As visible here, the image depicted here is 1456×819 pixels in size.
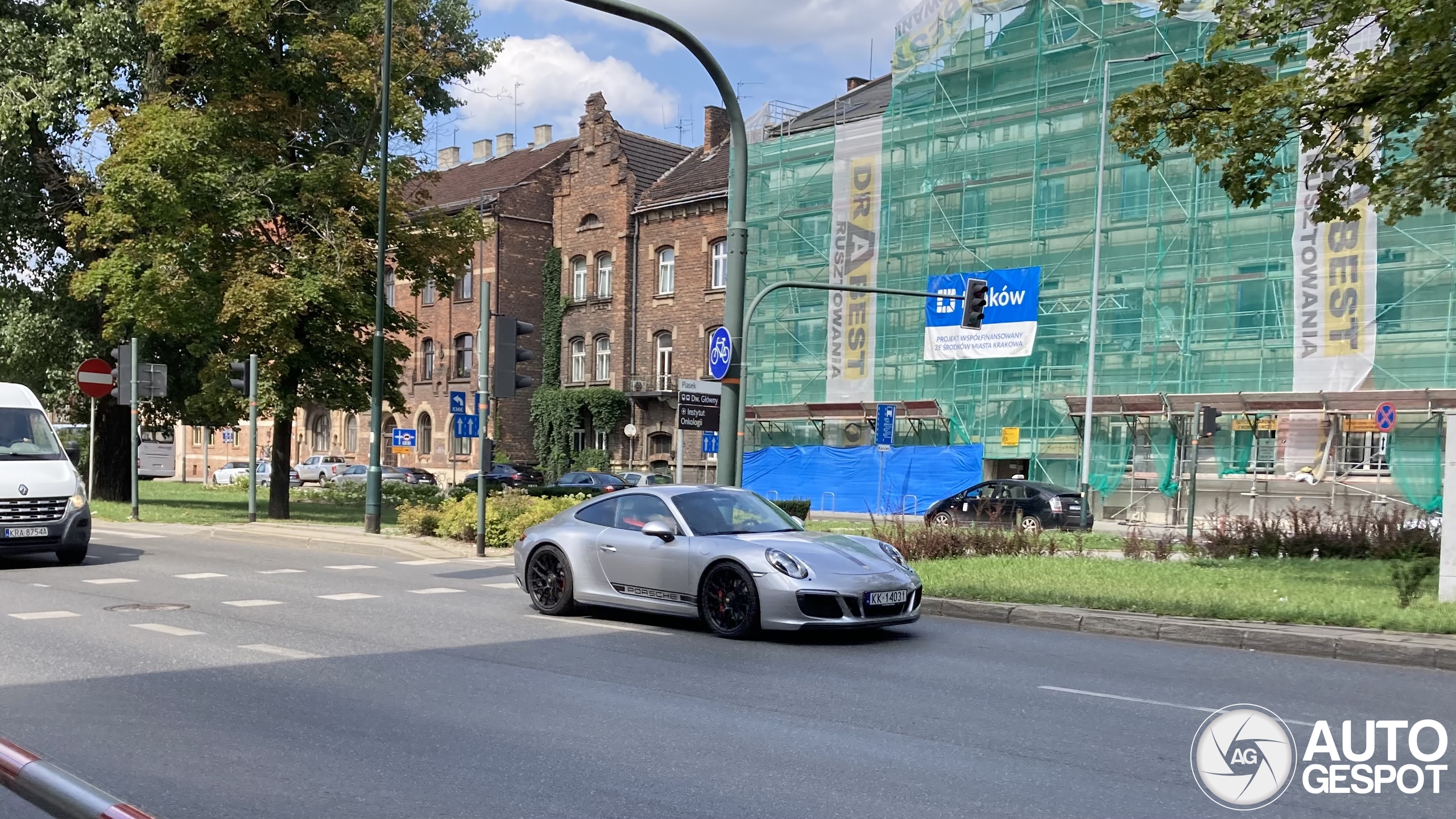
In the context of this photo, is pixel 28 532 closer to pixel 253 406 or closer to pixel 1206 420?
pixel 253 406

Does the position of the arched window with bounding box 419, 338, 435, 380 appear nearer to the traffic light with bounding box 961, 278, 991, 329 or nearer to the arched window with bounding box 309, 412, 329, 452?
the arched window with bounding box 309, 412, 329, 452

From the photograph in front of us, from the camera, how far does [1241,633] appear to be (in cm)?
1112

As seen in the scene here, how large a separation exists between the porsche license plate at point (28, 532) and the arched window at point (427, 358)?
4526cm

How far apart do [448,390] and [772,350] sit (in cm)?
1938

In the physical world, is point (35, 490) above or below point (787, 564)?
above

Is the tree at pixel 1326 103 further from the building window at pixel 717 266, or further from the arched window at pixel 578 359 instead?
the arched window at pixel 578 359

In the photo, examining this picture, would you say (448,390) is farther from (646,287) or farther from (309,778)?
(309,778)

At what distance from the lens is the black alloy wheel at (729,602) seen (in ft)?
36.0

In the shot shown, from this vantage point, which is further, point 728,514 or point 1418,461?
point 1418,461

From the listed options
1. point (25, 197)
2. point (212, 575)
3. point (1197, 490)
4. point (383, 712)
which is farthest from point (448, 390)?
point (383, 712)

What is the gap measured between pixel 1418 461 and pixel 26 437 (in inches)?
1137

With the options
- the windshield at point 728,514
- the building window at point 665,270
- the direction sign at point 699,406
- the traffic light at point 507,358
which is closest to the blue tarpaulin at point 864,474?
the building window at point 665,270

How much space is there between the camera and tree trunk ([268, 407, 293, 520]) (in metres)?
28.4

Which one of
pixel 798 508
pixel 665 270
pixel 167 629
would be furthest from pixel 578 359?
pixel 167 629
